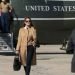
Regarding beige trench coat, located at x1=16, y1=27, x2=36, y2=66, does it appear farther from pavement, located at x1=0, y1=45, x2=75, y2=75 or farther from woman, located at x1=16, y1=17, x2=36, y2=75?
pavement, located at x1=0, y1=45, x2=75, y2=75

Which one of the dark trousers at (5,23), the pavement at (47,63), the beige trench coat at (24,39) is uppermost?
the beige trench coat at (24,39)

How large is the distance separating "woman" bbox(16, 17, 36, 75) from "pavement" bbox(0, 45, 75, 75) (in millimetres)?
1707

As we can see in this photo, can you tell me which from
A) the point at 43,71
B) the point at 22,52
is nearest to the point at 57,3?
the point at 43,71

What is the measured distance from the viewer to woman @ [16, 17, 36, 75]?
40.8ft

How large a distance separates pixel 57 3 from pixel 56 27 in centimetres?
99

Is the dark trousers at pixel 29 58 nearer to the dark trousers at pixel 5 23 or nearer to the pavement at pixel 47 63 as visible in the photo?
the pavement at pixel 47 63

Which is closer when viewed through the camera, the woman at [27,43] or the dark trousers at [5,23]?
the woman at [27,43]

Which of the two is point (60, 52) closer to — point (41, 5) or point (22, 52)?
point (41, 5)

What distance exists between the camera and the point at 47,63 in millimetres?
16312

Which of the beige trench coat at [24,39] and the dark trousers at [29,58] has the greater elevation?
the beige trench coat at [24,39]

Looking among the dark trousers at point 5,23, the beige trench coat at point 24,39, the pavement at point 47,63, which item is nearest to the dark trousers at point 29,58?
the beige trench coat at point 24,39

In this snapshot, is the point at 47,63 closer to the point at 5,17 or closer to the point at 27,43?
the point at 5,17

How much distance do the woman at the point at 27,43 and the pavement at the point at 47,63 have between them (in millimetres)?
1707

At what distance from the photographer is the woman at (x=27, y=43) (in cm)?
1245
